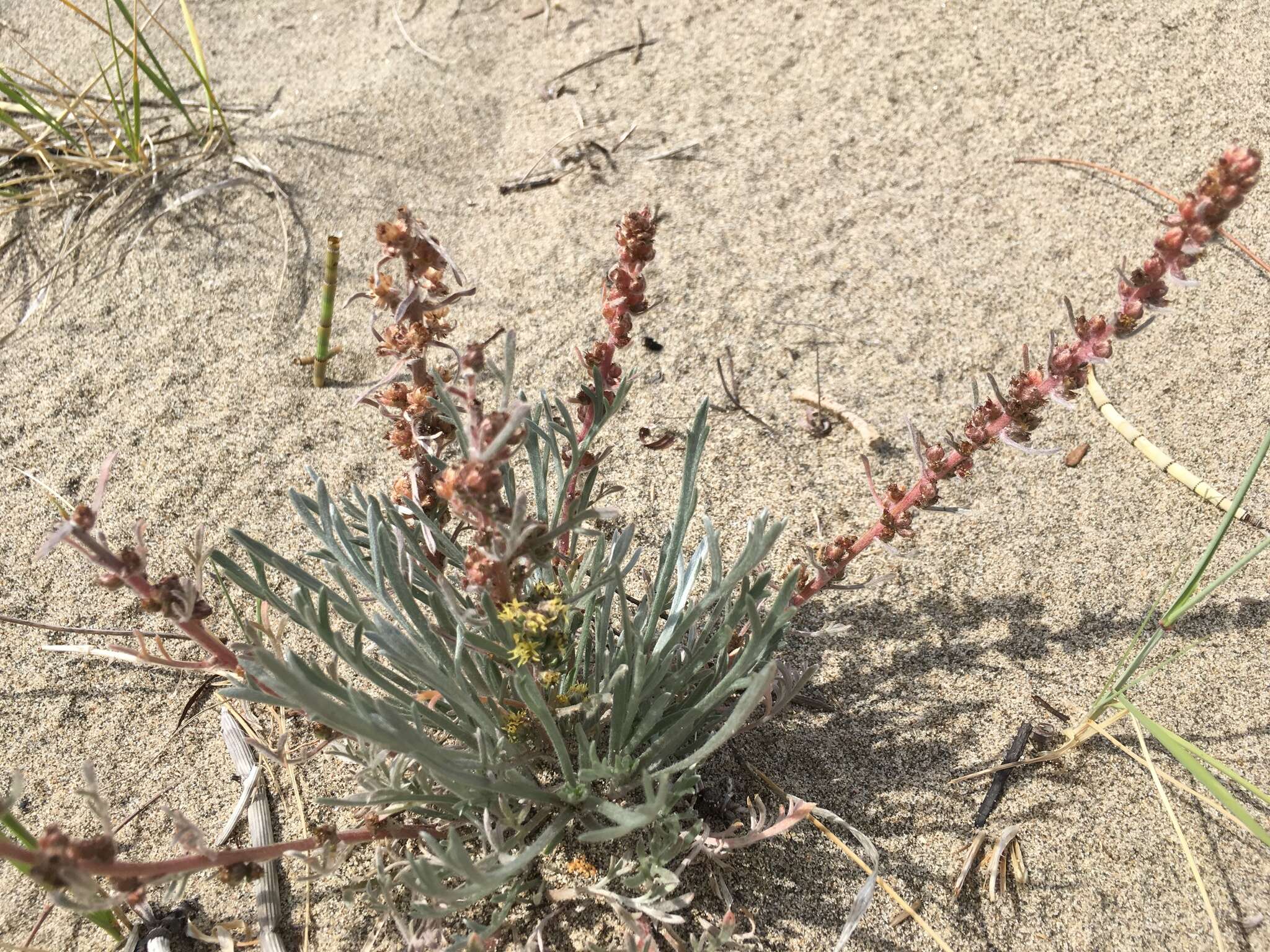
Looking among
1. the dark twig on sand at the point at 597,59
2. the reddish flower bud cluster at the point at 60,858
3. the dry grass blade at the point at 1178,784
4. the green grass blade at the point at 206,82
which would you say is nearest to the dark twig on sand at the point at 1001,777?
the dry grass blade at the point at 1178,784

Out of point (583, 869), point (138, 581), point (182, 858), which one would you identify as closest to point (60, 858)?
point (182, 858)

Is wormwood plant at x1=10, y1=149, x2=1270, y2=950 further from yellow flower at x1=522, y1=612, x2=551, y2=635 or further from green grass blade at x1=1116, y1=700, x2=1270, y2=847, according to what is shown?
green grass blade at x1=1116, y1=700, x2=1270, y2=847

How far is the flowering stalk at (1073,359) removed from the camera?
128cm

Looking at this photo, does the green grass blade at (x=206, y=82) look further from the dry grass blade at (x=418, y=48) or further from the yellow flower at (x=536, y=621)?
the yellow flower at (x=536, y=621)

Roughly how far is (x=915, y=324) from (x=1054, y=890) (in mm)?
1462

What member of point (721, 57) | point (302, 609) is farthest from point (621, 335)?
point (721, 57)

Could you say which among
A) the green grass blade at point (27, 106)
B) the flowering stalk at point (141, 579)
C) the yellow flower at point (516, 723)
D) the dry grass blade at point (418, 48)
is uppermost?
the dry grass blade at point (418, 48)

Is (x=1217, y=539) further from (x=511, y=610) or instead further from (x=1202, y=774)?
(x=511, y=610)

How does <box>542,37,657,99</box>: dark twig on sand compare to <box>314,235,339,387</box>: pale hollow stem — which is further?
<box>542,37,657,99</box>: dark twig on sand

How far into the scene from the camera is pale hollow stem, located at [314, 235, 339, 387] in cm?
232

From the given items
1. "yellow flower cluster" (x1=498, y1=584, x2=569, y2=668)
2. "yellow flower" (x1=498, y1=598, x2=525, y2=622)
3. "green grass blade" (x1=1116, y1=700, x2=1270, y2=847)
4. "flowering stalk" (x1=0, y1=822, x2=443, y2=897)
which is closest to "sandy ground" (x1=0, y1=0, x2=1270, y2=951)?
"green grass blade" (x1=1116, y1=700, x2=1270, y2=847)

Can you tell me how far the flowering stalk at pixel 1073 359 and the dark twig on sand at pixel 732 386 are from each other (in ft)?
2.18

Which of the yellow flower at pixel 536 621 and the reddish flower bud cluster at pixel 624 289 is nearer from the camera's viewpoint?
the yellow flower at pixel 536 621

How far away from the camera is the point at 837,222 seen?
2.85 m
